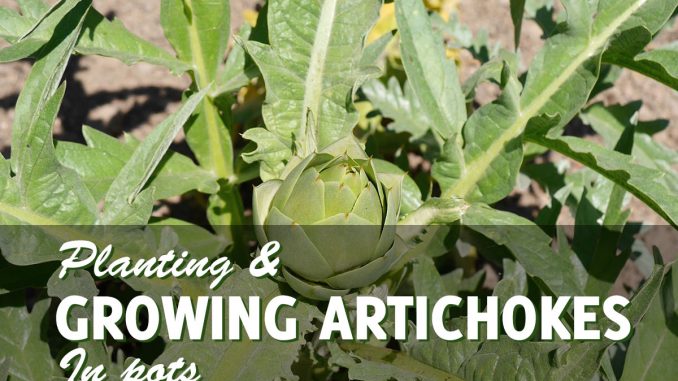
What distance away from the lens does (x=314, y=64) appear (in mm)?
901

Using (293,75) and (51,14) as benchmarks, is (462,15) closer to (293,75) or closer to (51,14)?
(293,75)

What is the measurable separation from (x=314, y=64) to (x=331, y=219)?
25cm

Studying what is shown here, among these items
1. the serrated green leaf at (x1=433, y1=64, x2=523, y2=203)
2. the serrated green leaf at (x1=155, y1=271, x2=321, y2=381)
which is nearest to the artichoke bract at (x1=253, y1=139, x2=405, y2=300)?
the serrated green leaf at (x1=155, y1=271, x2=321, y2=381)

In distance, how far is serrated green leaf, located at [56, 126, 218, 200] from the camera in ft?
3.13

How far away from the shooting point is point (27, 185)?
81 cm

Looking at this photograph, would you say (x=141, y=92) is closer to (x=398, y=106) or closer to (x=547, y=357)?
(x=398, y=106)

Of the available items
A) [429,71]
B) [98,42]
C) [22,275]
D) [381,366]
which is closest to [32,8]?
[98,42]

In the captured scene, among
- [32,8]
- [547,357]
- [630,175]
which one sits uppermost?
[32,8]

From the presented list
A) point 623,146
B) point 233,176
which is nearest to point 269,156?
point 233,176

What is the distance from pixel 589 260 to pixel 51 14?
2.40 ft

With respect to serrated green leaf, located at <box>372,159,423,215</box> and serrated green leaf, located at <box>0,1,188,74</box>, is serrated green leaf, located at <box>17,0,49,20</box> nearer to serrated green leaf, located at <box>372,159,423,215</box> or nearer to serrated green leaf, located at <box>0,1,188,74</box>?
serrated green leaf, located at <box>0,1,188,74</box>

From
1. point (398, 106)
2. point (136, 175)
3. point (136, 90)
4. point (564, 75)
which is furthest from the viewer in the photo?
point (136, 90)

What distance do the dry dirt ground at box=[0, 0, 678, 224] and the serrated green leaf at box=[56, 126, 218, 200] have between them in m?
0.53

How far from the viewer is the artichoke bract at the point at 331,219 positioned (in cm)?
72
